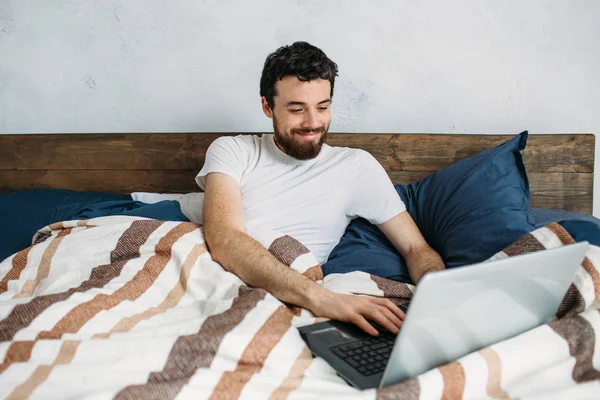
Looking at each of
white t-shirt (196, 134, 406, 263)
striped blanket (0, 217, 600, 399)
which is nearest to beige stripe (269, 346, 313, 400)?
striped blanket (0, 217, 600, 399)

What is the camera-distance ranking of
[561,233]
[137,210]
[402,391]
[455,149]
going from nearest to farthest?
[402,391] < [561,233] < [137,210] < [455,149]

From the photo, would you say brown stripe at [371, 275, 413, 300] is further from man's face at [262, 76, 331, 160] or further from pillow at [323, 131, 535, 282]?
man's face at [262, 76, 331, 160]

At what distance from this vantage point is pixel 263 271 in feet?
3.70

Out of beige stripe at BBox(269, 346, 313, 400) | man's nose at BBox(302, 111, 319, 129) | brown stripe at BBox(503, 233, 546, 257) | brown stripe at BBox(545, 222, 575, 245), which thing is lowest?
beige stripe at BBox(269, 346, 313, 400)

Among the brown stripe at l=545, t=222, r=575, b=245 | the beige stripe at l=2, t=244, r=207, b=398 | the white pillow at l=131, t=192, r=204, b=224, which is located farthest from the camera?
the white pillow at l=131, t=192, r=204, b=224

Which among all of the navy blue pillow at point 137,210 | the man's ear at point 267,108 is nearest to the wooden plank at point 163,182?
the navy blue pillow at point 137,210

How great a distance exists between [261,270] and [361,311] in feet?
0.88

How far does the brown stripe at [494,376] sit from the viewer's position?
728mm

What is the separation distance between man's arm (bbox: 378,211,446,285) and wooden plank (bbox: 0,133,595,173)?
31cm

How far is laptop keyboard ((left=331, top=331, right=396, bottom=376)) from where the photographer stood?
0.78m

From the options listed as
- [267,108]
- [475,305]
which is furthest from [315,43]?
[475,305]

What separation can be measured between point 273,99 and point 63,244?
2.20 feet

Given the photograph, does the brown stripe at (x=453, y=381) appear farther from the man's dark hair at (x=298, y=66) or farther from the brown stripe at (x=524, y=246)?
the man's dark hair at (x=298, y=66)

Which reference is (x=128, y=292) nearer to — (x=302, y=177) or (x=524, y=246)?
(x=302, y=177)
